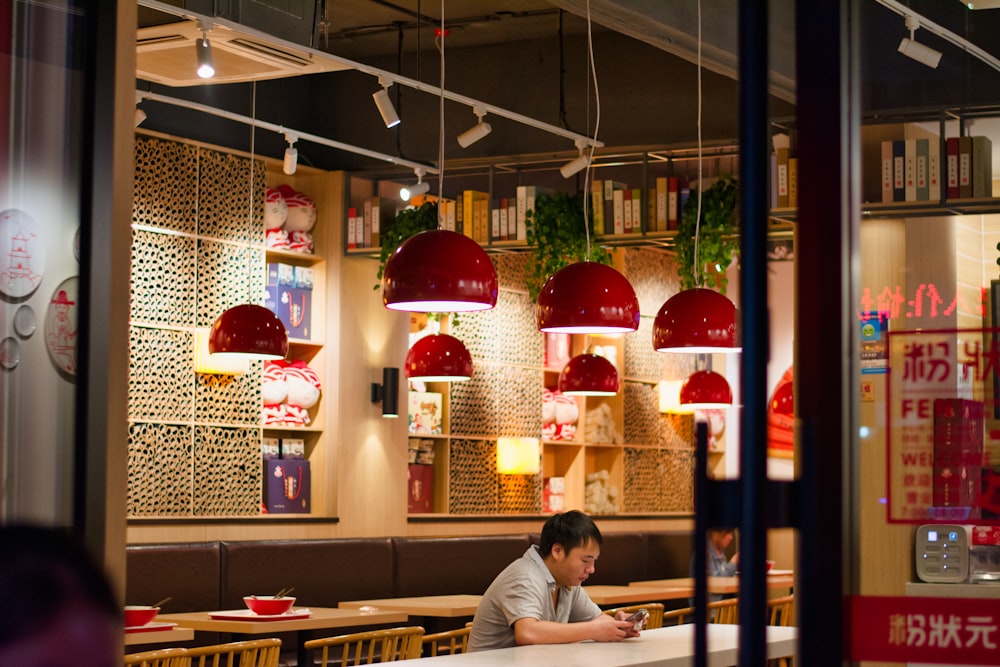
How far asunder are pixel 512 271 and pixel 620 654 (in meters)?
6.56

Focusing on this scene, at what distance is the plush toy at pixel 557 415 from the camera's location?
39.0ft

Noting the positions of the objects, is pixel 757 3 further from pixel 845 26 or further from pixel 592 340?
pixel 592 340

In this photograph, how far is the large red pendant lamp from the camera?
4.95m

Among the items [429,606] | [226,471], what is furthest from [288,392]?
[429,606]

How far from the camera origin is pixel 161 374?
29.1 ft

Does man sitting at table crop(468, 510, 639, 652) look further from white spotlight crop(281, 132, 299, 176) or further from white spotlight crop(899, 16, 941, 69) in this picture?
white spotlight crop(899, 16, 941, 69)

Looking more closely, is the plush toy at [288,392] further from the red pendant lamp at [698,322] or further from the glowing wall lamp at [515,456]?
the red pendant lamp at [698,322]

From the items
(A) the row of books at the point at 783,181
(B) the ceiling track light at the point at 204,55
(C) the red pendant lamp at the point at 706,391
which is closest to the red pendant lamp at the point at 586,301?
(A) the row of books at the point at 783,181

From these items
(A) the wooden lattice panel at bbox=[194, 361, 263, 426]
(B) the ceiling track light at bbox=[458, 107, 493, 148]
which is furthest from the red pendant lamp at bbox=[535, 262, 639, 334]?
(A) the wooden lattice panel at bbox=[194, 361, 263, 426]

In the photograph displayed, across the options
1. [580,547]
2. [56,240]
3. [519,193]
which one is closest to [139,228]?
[519,193]

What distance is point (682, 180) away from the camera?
9.09m

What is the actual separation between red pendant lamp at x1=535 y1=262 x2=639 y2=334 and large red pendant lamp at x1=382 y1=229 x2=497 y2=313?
2.21ft

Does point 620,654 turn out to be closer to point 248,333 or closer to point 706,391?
point 248,333

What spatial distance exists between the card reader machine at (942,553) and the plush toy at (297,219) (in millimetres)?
8076
